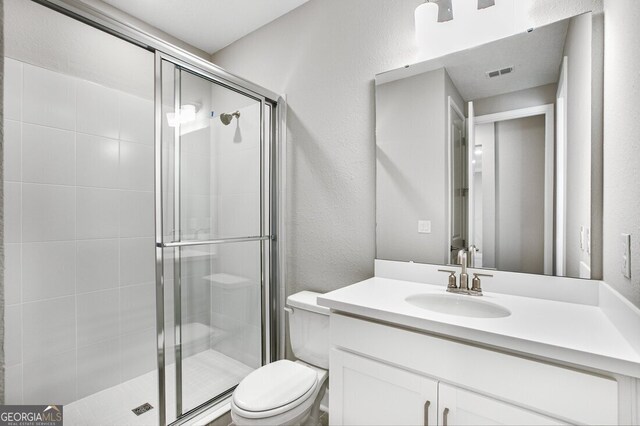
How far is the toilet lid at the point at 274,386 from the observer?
137cm

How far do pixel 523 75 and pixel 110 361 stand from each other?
111 inches

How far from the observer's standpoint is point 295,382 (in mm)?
1514

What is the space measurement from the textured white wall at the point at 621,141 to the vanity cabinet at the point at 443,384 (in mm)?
300

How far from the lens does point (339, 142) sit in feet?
6.36

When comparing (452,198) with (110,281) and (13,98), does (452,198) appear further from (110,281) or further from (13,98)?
(13,98)

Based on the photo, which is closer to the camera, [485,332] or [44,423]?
[485,332]

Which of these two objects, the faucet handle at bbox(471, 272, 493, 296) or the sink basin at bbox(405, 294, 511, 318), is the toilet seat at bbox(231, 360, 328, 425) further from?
the faucet handle at bbox(471, 272, 493, 296)

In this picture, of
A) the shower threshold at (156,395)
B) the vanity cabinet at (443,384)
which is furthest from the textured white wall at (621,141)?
the shower threshold at (156,395)

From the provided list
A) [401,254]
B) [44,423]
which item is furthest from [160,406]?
[401,254]

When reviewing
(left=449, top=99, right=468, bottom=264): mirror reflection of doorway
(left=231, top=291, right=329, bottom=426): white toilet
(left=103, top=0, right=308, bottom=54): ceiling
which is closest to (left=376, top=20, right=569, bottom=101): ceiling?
(left=449, top=99, right=468, bottom=264): mirror reflection of doorway

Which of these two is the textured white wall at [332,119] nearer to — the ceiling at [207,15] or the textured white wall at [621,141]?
the ceiling at [207,15]

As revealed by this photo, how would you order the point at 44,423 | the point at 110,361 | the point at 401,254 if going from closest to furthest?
the point at 44,423, the point at 401,254, the point at 110,361

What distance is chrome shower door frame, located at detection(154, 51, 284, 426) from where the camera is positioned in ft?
5.15

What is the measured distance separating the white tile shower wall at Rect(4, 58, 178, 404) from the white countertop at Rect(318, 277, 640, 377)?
1.59m
